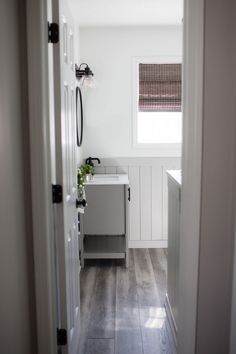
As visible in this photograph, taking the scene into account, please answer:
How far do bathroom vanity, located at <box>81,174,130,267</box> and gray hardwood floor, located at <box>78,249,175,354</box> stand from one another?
0.54ft

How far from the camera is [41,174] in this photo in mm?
1593

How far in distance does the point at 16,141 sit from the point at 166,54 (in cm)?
296

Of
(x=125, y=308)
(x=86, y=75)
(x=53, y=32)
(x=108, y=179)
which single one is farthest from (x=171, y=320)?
(x=86, y=75)

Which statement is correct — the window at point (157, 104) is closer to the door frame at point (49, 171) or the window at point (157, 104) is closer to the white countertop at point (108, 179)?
the white countertop at point (108, 179)

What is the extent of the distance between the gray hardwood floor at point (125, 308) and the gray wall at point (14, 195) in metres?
0.78

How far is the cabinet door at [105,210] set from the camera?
3.52 m

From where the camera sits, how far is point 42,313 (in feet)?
5.49

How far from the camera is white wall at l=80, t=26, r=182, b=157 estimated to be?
3.95 metres

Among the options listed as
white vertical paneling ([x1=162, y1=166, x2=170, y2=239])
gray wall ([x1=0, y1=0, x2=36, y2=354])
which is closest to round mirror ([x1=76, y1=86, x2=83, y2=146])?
white vertical paneling ([x1=162, y1=166, x2=170, y2=239])

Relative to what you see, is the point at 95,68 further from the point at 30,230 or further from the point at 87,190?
the point at 30,230

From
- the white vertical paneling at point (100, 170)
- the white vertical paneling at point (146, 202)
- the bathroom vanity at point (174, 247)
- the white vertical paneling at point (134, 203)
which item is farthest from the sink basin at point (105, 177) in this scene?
the bathroom vanity at point (174, 247)

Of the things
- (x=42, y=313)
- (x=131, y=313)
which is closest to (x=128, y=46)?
(x=131, y=313)

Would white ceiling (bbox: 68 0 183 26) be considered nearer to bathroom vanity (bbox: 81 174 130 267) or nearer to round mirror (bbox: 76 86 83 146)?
round mirror (bbox: 76 86 83 146)

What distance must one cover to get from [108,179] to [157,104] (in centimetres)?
109
